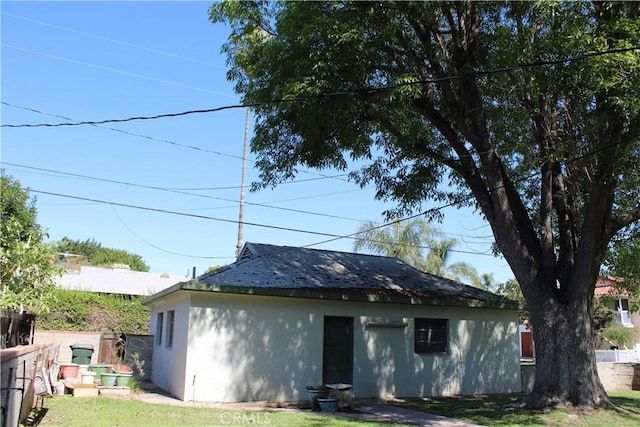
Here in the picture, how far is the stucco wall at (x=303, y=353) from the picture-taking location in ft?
44.1

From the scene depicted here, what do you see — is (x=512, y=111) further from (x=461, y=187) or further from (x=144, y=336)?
A: (x=144, y=336)

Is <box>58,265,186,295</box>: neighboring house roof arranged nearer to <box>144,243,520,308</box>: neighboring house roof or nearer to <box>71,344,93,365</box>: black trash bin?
<box>144,243,520,308</box>: neighboring house roof

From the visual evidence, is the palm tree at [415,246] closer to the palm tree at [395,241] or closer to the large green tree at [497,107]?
the palm tree at [395,241]

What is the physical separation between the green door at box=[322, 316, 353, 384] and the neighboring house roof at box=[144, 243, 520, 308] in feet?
2.82

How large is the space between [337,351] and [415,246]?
1875 centimetres

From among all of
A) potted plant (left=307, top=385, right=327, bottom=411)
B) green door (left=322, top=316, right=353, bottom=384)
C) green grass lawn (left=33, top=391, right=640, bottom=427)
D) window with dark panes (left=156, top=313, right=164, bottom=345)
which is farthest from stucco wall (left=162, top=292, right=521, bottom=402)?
green grass lawn (left=33, top=391, right=640, bottom=427)

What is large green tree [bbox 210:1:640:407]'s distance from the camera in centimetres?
944

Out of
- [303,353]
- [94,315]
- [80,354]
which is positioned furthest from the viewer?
[94,315]

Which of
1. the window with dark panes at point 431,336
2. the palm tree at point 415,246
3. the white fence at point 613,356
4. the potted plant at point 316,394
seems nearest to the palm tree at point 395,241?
the palm tree at point 415,246

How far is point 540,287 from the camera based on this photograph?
1171 centimetres

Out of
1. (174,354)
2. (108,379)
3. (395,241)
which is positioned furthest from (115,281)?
(108,379)

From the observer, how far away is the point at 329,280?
52.5ft

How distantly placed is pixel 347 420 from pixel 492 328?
8486mm

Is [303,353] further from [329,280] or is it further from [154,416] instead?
[154,416]
